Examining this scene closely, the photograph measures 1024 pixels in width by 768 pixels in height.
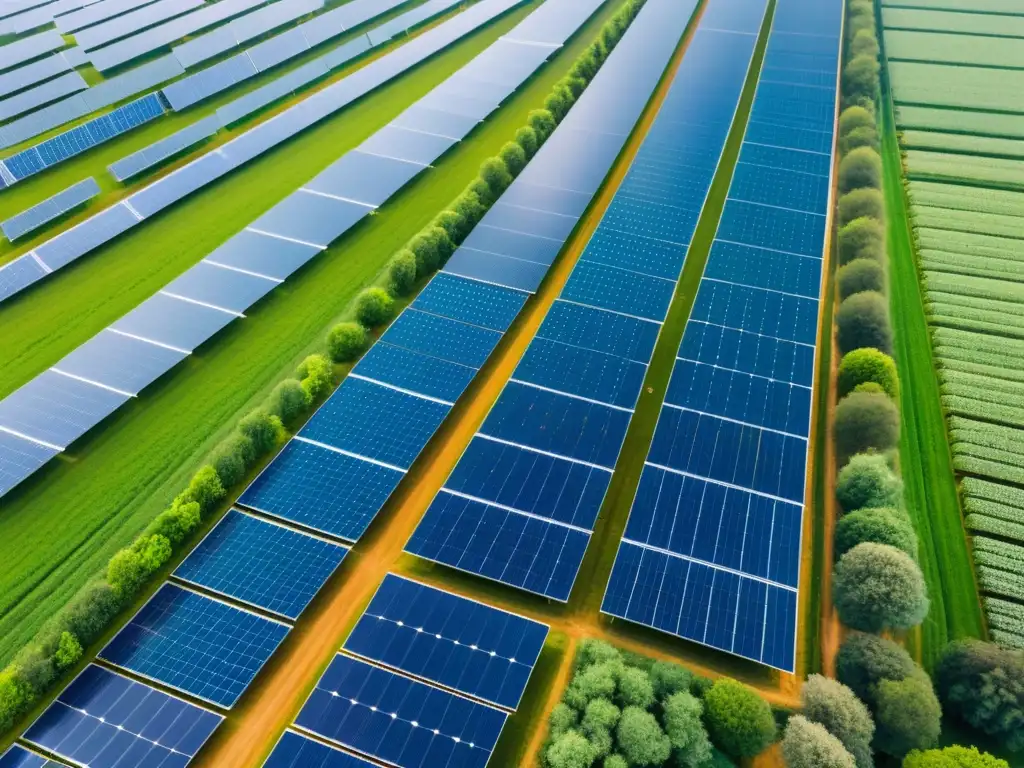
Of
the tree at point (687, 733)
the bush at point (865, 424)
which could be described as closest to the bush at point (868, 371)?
the bush at point (865, 424)

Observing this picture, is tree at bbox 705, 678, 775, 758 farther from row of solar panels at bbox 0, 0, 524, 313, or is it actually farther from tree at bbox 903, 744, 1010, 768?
row of solar panels at bbox 0, 0, 524, 313

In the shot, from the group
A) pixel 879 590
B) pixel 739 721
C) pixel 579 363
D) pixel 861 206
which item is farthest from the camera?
pixel 861 206

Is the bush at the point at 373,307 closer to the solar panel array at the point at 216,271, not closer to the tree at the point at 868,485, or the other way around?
the solar panel array at the point at 216,271

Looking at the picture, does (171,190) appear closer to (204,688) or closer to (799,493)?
(204,688)

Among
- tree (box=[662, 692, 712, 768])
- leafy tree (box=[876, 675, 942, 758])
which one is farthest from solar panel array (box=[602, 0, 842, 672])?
leafy tree (box=[876, 675, 942, 758])

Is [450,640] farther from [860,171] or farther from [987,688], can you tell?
[860,171]

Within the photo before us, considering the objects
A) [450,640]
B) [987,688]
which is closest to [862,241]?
[987,688]
